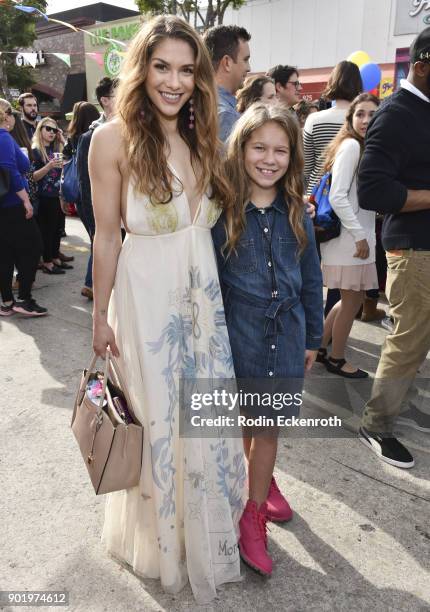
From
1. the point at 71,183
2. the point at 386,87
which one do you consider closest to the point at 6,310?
the point at 71,183

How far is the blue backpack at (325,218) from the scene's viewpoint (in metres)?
3.30

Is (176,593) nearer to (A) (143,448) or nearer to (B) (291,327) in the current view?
(A) (143,448)

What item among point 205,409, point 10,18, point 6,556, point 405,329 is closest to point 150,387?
point 205,409

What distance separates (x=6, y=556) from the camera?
2004 millimetres

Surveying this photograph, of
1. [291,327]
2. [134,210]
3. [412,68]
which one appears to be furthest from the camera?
[412,68]

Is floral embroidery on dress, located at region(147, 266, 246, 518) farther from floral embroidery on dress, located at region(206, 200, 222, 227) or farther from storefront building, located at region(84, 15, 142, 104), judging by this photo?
storefront building, located at region(84, 15, 142, 104)

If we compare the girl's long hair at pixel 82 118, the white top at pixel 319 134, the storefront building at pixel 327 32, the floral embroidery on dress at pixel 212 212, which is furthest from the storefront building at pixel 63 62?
the floral embroidery on dress at pixel 212 212

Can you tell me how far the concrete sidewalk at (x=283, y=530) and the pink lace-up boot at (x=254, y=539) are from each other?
0.21 feet

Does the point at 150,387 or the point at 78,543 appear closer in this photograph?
the point at 150,387

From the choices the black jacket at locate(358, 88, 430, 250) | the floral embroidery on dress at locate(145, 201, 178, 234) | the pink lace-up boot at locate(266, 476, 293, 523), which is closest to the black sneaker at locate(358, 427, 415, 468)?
the pink lace-up boot at locate(266, 476, 293, 523)

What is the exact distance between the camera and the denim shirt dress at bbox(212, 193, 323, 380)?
1.81m

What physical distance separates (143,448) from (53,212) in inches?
189

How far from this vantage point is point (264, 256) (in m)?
1.81

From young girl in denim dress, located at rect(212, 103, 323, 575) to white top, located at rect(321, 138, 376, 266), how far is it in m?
1.38
